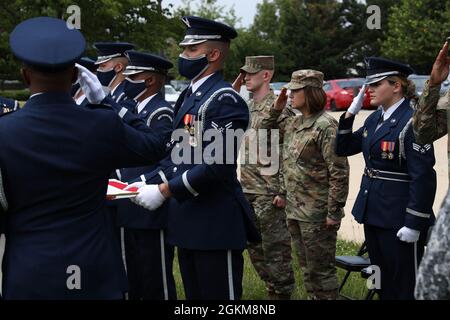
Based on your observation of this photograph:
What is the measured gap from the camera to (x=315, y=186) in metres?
5.78

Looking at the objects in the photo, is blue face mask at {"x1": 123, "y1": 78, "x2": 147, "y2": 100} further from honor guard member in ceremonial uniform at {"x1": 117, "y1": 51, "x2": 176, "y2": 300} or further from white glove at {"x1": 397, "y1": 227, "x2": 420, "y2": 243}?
white glove at {"x1": 397, "y1": 227, "x2": 420, "y2": 243}

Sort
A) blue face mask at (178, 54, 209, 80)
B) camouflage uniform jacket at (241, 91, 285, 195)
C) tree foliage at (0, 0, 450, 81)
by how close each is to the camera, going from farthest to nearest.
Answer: tree foliage at (0, 0, 450, 81)
camouflage uniform jacket at (241, 91, 285, 195)
blue face mask at (178, 54, 209, 80)

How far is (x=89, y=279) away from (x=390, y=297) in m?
2.42

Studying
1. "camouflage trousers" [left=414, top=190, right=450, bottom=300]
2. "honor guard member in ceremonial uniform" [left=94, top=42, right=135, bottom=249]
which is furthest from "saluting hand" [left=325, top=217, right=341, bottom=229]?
"camouflage trousers" [left=414, top=190, right=450, bottom=300]

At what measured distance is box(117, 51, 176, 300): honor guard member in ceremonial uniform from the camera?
5.35 meters

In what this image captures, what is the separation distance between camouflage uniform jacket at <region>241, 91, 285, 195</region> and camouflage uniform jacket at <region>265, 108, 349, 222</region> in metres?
0.49

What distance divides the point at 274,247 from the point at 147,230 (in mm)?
1377

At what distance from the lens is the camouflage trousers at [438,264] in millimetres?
1931

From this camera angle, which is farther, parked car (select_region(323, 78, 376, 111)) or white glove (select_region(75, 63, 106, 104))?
parked car (select_region(323, 78, 376, 111))

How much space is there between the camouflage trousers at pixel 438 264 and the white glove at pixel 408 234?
2744 mm

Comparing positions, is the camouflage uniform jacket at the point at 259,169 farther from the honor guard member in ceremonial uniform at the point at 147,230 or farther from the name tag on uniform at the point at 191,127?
the name tag on uniform at the point at 191,127

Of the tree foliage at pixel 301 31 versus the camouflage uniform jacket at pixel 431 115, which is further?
the tree foliage at pixel 301 31

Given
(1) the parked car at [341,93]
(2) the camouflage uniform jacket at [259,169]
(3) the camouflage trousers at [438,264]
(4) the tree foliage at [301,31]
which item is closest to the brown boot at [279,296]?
(2) the camouflage uniform jacket at [259,169]

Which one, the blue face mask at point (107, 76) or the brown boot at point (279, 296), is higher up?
the blue face mask at point (107, 76)
